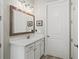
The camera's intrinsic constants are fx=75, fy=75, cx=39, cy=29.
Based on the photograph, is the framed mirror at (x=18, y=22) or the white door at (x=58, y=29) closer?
the framed mirror at (x=18, y=22)

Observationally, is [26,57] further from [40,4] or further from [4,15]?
[40,4]

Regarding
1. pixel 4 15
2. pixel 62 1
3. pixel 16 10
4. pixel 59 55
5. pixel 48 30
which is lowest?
pixel 59 55

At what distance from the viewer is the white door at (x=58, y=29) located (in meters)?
3.05

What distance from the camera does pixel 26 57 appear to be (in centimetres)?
191

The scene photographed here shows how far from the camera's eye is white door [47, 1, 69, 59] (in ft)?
10.0

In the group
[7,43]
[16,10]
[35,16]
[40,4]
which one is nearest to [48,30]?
[35,16]

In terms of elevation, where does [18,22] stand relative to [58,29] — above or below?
above

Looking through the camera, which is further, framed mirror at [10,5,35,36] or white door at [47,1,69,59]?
white door at [47,1,69,59]

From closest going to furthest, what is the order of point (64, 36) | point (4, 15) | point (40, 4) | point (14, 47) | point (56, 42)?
point (4, 15)
point (14, 47)
point (64, 36)
point (56, 42)
point (40, 4)

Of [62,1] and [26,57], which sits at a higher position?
[62,1]

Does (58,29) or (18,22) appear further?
(58,29)

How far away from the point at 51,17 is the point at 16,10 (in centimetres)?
161

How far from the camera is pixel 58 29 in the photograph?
3232 mm

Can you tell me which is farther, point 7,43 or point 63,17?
point 63,17
